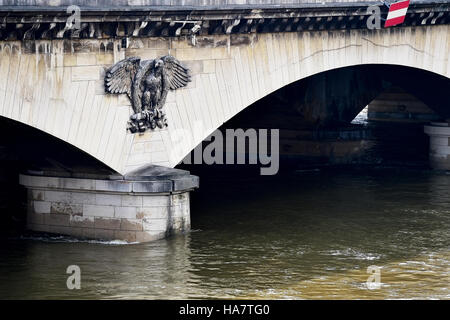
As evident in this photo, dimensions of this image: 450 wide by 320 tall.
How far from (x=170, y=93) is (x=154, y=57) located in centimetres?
135

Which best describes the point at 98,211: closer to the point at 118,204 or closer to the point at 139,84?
the point at 118,204

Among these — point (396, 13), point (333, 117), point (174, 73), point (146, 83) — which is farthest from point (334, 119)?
point (146, 83)

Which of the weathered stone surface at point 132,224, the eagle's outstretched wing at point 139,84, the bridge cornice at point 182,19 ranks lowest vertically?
the weathered stone surface at point 132,224

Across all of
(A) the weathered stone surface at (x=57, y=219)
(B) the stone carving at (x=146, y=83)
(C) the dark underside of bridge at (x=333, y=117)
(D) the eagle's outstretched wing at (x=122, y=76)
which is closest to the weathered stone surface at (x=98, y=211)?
(A) the weathered stone surface at (x=57, y=219)

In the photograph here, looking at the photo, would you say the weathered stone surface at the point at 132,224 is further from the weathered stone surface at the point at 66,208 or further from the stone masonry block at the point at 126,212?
the weathered stone surface at the point at 66,208

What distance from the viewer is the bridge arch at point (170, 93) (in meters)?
35.3

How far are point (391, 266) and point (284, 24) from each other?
399 inches

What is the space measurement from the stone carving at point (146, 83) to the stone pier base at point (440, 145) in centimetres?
1991

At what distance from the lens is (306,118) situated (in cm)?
5700

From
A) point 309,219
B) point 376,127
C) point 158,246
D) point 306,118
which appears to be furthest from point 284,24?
point 376,127

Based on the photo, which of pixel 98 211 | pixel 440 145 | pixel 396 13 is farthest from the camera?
pixel 440 145

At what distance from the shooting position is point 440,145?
56.9 meters

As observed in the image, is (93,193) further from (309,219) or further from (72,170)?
(309,219)
